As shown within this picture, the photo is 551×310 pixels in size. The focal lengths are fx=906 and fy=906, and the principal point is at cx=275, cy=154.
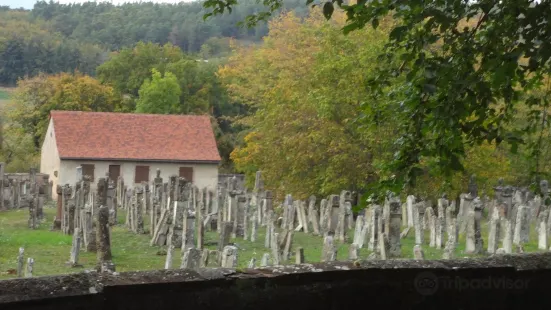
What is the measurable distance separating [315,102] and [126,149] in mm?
22474

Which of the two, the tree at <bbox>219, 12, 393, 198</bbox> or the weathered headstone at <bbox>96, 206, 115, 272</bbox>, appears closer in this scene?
the weathered headstone at <bbox>96, 206, 115, 272</bbox>

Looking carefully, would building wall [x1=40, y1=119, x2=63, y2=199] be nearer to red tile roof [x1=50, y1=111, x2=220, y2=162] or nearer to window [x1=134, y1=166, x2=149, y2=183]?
red tile roof [x1=50, y1=111, x2=220, y2=162]

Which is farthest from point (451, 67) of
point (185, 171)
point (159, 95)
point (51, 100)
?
point (51, 100)

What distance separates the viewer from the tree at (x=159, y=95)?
65875 millimetres

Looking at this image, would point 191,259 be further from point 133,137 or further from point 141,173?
point 133,137

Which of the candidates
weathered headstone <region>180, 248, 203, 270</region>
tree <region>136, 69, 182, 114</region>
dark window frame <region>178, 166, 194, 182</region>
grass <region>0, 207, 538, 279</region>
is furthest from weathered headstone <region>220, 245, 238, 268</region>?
tree <region>136, 69, 182, 114</region>

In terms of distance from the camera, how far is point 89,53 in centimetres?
12519

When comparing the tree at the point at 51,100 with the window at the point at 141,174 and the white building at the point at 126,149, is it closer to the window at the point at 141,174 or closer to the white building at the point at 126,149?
the white building at the point at 126,149

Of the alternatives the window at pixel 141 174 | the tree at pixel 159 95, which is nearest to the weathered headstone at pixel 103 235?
the window at pixel 141 174

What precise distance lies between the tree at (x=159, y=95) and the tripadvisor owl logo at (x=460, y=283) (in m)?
60.5

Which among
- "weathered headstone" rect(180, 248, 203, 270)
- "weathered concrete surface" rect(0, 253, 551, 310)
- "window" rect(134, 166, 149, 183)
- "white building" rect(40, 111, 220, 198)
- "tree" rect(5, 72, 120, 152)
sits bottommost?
"weathered headstone" rect(180, 248, 203, 270)

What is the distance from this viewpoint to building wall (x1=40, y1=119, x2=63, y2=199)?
169 ft

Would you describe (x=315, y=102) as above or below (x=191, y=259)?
above

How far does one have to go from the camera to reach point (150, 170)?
5297 centimetres
